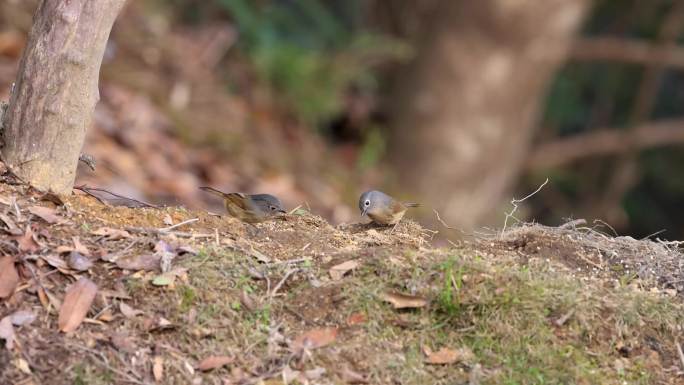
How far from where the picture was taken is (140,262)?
390 centimetres

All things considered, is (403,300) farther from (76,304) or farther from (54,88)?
(54,88)

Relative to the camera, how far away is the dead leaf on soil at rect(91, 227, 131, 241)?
404 cm

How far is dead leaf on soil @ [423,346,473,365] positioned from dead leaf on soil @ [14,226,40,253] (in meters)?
1.42

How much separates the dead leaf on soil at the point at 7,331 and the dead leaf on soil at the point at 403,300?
1281 millimetres

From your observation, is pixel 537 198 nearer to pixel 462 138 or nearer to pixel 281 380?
pixel 462 138

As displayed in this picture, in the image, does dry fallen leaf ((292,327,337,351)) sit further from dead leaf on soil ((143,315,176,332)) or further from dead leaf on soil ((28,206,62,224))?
dead leaf on soil ((28,206,62,224))

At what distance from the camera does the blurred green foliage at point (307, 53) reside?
34.2ft

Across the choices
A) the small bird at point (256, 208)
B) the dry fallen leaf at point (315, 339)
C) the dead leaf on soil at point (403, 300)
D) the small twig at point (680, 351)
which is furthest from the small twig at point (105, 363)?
the small twig at point (680, 351)

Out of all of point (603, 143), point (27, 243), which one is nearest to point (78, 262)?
point (27, 243)

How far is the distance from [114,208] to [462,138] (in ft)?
23.3

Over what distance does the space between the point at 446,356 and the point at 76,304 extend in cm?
128

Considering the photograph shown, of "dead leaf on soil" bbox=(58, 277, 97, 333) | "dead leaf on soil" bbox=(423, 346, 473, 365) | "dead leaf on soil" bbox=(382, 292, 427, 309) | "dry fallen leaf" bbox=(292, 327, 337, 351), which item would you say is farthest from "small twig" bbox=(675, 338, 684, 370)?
"dead leaf on soil" bbox=(58, 277, 97, 333)

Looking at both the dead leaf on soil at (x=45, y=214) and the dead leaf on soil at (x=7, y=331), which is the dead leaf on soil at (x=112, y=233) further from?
the dead leaf on soil at (x=7, y=331)

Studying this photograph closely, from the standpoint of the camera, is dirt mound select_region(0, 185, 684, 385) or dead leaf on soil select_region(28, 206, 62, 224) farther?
dead leaf on soil select_region(28, 206, 62, 224)
